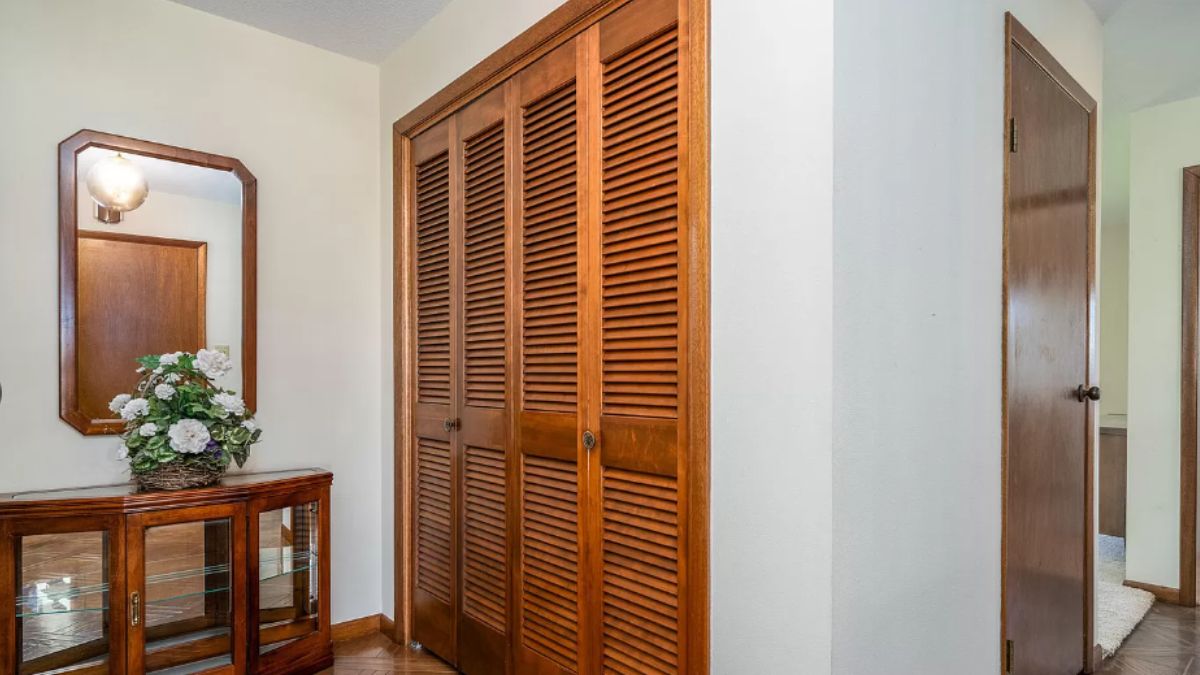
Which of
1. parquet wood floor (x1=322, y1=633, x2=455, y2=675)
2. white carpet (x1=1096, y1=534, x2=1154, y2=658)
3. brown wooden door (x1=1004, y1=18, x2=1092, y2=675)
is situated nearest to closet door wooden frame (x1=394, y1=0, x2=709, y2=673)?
parquet wood floor (x1=322, y1=633, x2=455, y2=675)

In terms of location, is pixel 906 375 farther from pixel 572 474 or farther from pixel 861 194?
pixel 572 474

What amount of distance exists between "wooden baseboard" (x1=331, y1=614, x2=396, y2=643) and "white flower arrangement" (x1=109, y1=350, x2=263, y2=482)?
98cm

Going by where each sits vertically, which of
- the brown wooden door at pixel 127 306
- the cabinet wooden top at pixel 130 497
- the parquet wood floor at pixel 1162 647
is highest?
the brown wooden door at pixel 127 306

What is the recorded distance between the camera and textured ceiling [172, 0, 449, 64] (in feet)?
8.73

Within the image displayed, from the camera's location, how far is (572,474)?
2.04m

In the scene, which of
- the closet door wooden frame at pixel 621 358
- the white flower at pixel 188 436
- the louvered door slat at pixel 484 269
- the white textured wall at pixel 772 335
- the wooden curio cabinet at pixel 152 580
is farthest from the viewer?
the louvered door slat at pixel 484 269

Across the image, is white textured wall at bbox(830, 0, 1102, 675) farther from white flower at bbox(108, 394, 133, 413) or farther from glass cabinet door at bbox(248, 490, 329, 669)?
white flower at bbox(108, 394, 133, 413)

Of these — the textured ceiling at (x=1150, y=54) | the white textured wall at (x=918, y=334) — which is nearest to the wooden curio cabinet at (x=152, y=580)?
the white textured wall at (x=918, y=334)

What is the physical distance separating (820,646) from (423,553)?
1951 mm

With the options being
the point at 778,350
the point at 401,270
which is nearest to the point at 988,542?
the point at 778,350

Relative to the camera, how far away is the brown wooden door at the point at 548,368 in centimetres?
203

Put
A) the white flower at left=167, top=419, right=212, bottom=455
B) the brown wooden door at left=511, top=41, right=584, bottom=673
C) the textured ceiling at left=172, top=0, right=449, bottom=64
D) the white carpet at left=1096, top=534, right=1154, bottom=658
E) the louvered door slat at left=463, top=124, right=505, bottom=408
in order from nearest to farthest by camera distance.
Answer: the brown wooden door at left=511, top=41, right=584, bottom=673 < the white flower at left=167, top=419, right=212, bottom=455 < the louvered door slat at left=463, top=124, right=505, bottom=408 < the textured ceiling at left=172, top=0, right=449, bottom=64 < the white carpet at left=1096, top=534, right=1154, bottom=658

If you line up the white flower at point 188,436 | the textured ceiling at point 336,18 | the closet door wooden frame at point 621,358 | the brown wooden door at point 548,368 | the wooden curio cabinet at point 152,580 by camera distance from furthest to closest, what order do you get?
1. the textured ceiling at point 336,18
2. the white flower at point 188,436
3. the wooden curio cabinet at point 152,580
4. the brown wooden door at point 548,368
5. the closet door wooden frame at point 621,358

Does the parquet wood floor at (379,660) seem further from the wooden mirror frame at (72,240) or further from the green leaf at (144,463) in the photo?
the wooden mirror frame at (72,240)
